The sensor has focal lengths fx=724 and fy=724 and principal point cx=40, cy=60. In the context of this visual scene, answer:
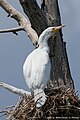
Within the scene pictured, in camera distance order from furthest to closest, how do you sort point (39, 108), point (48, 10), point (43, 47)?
point (48, 10) → point (43, 47) → point (39, 108)

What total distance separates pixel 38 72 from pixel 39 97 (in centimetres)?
28

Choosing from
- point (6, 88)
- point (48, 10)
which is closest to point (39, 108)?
point (6, 88)

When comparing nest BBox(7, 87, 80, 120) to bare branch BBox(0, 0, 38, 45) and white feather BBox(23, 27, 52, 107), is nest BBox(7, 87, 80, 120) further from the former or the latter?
bare branch BBox(0, 0, 38, 45)

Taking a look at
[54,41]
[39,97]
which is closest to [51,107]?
[39,97]

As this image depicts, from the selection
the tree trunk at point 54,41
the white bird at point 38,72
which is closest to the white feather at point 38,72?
the white bird at point 38,72

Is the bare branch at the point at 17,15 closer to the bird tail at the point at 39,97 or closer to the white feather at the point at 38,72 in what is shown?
the white feather at the point at 38,72

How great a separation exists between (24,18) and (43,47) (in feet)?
4.13

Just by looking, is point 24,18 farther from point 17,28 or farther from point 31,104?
point 31,104

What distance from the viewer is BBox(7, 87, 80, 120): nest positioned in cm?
708

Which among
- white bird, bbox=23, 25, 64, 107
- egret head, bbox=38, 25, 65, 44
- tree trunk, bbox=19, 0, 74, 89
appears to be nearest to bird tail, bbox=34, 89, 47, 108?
white bird, bbox=23, 25, 64, 107

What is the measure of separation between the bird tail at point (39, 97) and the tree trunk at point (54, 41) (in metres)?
0.78

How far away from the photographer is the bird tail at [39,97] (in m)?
7.01

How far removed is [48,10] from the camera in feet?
27.6

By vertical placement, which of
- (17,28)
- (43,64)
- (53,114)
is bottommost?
(53,114)
